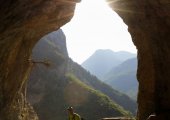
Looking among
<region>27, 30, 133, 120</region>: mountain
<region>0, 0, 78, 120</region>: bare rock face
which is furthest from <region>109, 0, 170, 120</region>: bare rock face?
<region>27, 30, 133, 120</region>: mountain

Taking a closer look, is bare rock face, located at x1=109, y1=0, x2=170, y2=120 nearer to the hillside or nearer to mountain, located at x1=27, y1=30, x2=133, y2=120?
mountain, located at x1=27, y1=30, x2=133, y2=120

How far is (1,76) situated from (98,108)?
66.0m

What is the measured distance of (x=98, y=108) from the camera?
8712cm

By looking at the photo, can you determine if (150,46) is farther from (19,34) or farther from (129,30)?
(19,34)

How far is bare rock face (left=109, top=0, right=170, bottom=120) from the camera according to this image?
1909 cm

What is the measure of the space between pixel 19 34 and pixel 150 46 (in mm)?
8900

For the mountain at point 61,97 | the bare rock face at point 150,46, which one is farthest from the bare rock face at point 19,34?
the mountain at point 61,97

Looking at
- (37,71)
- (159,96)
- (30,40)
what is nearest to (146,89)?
(159,96)

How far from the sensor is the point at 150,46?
21.1 meters

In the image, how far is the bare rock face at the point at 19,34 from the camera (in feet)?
59.1

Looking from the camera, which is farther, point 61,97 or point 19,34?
point 61,97

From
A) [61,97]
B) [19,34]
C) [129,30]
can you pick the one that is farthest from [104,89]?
[19,34]

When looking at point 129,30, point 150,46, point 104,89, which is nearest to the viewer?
point 150,46

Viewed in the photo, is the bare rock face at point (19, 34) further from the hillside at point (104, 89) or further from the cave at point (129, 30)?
the hillside at point (104, 89)
